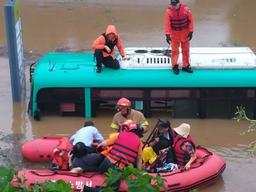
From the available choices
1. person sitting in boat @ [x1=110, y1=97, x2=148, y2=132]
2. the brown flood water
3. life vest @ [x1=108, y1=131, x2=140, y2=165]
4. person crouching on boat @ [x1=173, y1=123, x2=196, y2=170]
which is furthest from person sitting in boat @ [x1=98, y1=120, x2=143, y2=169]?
the brown flood water

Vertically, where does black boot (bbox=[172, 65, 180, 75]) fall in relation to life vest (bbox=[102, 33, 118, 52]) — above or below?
below

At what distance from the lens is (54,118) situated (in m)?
12.1

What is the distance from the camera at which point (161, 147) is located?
31.1ft

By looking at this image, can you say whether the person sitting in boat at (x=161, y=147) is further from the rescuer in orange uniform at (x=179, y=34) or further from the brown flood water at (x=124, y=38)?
the rescuer in orange uniform at (x=179, y=34)

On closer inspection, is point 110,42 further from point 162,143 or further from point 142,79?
point 162,143

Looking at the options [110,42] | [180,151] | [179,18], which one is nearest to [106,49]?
[110,42]

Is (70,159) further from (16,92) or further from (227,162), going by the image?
(16,92)

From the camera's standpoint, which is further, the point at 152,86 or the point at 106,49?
the point at 106,49

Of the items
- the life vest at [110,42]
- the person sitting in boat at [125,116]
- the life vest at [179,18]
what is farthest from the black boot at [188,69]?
the person sitting in boat at [125,116]

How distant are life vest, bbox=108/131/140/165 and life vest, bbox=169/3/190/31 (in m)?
3.30

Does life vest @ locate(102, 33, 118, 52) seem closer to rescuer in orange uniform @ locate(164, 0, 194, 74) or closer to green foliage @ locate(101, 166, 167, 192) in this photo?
rescuer in orange uniform @ locate(164, 0, 194, 74)

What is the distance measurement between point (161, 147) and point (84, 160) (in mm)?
1115

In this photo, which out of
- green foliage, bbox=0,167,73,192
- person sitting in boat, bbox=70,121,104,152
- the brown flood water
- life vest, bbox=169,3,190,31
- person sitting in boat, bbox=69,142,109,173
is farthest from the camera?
life vest, bbox=169,3,190,31

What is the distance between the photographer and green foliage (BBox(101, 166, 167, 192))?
6258 mm
